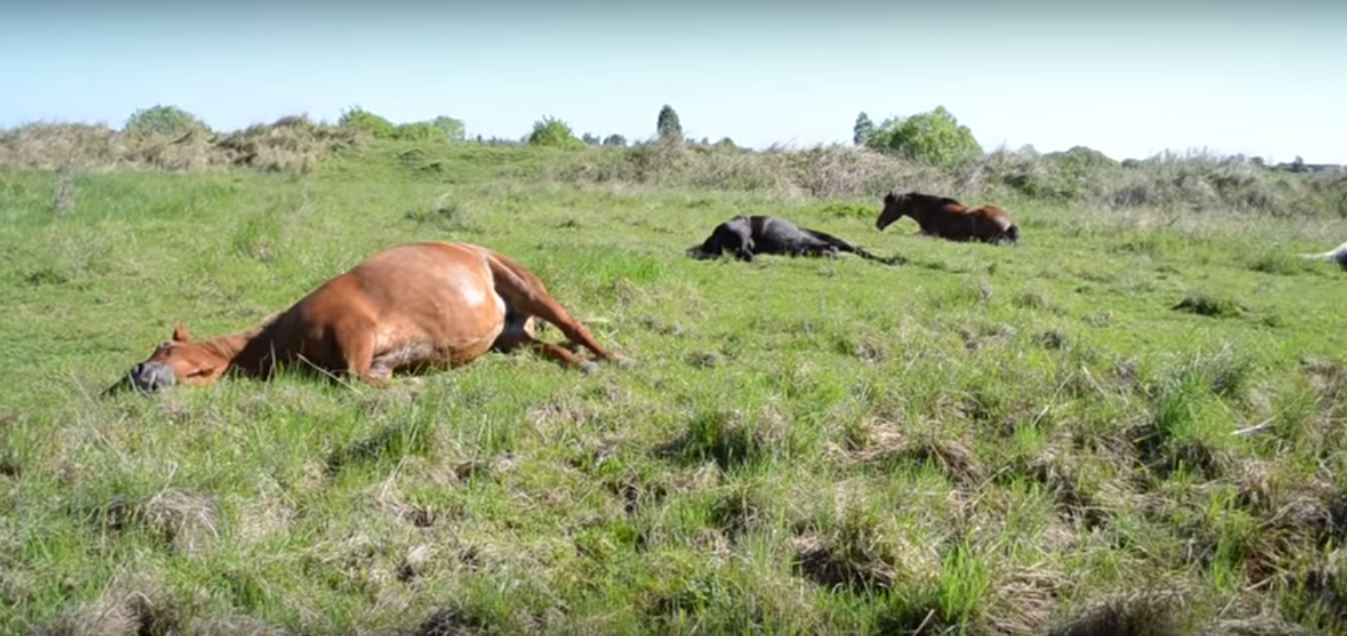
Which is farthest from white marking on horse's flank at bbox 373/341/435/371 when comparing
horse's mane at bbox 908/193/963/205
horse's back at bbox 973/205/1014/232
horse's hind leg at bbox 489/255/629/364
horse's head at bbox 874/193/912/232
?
horse's head at bbox 874/193/912/232

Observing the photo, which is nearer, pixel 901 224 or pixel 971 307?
pixel 971 307

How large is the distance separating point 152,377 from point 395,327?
1429 millimetres

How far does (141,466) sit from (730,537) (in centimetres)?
237

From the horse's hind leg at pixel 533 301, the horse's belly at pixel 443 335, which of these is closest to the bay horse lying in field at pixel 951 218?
the horse's hind leg at pixel 533 301

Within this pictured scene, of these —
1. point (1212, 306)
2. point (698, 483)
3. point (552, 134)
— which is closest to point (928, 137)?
point (552, 134)

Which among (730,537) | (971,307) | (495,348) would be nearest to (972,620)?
(730,537)

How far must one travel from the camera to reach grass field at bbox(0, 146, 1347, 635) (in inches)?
139

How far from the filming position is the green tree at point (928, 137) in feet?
131

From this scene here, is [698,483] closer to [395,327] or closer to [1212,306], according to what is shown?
[395,327]

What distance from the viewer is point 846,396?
5902mm

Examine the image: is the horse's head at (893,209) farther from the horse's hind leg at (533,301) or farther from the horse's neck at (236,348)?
the horse's neck at (236,348)

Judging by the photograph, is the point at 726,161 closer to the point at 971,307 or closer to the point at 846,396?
the point at 971,307

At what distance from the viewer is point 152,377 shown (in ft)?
19.6

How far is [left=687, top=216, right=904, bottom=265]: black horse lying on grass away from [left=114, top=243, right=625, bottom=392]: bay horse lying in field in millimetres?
5997
